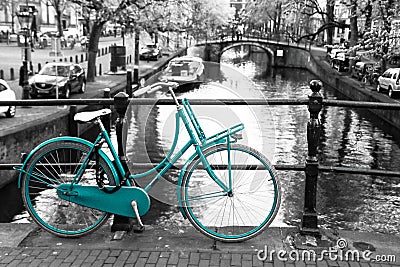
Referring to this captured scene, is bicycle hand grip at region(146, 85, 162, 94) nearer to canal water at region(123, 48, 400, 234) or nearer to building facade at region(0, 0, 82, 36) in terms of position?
canal water at region(123, 48, 400, 234)

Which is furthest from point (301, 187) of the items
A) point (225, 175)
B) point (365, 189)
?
point (225, 175)

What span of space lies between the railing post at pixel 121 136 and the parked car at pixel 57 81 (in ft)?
49.8

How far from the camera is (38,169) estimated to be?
4.53m

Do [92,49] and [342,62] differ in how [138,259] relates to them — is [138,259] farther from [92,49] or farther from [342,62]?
[342,62]

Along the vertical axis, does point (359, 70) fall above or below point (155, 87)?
below

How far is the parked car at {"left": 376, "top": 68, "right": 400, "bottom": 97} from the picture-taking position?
2277 cm

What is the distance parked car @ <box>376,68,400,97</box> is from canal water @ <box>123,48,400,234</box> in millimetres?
1577

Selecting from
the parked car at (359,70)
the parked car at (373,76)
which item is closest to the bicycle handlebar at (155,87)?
the parked car at (373,76)

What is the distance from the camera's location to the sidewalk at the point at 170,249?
398 centimetres

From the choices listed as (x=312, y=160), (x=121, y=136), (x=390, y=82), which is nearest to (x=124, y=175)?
(x=121, y=136)

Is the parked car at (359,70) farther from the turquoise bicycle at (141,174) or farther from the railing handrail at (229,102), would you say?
the turquoise bicycle at (141,174)

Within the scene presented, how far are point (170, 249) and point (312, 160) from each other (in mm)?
1425

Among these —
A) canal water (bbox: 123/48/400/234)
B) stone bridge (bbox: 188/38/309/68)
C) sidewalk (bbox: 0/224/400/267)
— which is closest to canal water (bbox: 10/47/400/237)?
canal water (bbox: 123/48/400/234)

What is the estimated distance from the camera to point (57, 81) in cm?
1966
